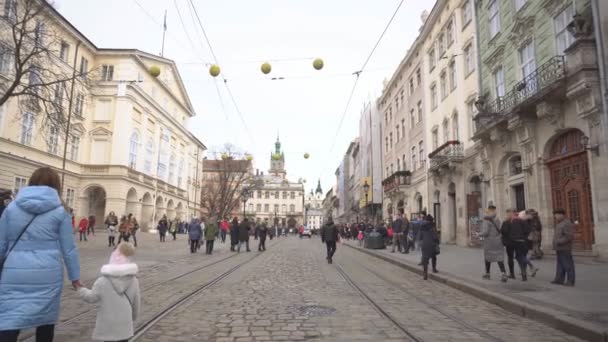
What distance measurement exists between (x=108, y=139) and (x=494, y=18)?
3664 cm

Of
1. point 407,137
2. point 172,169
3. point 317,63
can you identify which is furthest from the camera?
point 172,169

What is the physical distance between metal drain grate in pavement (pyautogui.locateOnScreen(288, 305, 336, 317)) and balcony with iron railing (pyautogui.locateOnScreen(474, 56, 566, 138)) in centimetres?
1166

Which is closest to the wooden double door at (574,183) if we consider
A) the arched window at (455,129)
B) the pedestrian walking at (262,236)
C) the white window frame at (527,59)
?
the white window frame at (527,59)

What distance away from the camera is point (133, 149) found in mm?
47062

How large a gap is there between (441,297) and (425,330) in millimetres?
3101

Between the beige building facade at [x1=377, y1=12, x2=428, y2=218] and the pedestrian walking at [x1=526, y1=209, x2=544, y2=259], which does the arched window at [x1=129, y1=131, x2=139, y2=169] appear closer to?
the beige building facade at [x1=377, y1=12, x2=428, y2=218]

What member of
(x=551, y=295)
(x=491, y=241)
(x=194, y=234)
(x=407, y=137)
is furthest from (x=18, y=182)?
(x=551, y=295)

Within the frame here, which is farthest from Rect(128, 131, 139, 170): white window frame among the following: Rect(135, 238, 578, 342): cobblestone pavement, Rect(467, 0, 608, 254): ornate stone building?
Rect(135, 238, 578, 342): cobblestone pavement

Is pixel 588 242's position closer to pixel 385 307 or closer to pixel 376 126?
pixel 385 307

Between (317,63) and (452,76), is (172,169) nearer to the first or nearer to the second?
(452,76)

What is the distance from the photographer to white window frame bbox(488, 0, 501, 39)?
2122cm

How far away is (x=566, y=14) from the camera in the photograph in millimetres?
15516

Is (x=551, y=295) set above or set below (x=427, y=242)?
below

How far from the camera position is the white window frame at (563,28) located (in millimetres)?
15232
